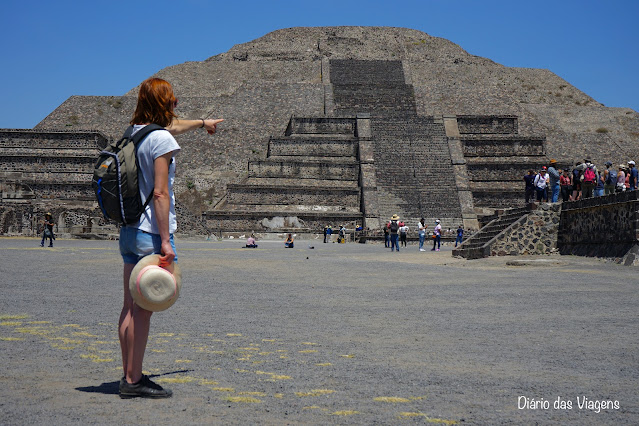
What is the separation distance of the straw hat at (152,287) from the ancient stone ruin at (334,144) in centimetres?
2470

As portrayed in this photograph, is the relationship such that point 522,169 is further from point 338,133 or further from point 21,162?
point 21,162

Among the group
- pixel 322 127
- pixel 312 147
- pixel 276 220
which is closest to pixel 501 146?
pixel 322 127

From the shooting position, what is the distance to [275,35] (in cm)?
6500

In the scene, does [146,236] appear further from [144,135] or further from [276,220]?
[276,220]

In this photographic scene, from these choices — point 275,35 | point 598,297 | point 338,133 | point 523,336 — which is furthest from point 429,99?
point 523,336

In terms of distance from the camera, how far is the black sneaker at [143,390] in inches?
147

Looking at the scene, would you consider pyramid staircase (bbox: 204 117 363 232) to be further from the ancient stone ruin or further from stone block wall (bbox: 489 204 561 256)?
stone block wall (bbox: 489 204 561 256)

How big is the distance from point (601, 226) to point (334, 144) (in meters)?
24.7

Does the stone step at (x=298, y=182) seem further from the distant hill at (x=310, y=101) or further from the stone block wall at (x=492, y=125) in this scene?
the stone block wall at (x=492, y=125)

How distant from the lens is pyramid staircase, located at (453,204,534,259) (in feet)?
57.9

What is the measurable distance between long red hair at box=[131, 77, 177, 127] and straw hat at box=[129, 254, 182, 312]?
2.99ft

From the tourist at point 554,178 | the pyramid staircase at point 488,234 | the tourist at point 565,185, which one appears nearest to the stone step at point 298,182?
the pyramid staircase at point 488,234

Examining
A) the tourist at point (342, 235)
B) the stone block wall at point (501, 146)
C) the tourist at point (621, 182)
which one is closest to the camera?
the tourist at point (621, 182)

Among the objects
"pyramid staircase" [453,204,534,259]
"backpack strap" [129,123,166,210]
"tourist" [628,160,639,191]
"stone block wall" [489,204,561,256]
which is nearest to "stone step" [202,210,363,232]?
"pyramid staircase" [453,204,534,259]
